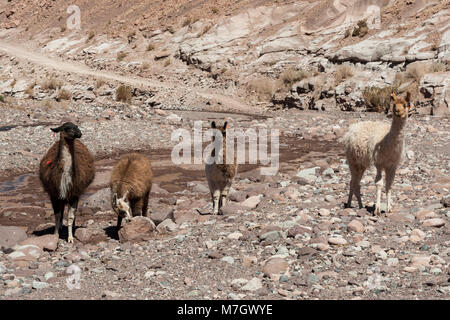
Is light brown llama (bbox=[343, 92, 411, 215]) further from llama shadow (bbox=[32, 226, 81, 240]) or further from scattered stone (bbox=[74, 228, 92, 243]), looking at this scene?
llama shadow (bbox=[32, 226, 81, 240])

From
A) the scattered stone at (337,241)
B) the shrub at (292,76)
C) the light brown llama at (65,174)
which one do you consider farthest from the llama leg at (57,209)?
the shrub at (292,76)

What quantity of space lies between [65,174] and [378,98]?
19043mm

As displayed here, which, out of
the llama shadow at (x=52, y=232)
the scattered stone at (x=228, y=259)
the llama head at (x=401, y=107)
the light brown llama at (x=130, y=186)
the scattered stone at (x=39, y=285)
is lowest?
the scattered stone at (x=39, y=285)

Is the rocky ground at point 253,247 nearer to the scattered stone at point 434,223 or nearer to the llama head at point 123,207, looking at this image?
the scattered stone at point 434,223

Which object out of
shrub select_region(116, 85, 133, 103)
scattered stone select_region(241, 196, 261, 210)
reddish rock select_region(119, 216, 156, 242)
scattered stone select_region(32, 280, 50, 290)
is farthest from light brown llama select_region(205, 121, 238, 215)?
shrub select_region(116, 85, 133, 103)

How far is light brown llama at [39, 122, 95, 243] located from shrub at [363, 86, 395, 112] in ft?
59.9

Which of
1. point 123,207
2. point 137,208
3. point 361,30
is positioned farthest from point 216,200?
point 361,30

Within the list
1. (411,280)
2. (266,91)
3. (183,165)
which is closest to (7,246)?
(411,280)

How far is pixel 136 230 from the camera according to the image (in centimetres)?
830

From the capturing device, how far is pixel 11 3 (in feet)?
222

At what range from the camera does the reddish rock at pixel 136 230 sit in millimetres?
Answer: 8258

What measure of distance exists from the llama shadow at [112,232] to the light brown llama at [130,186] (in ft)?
0.46

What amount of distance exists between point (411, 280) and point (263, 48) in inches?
1218
